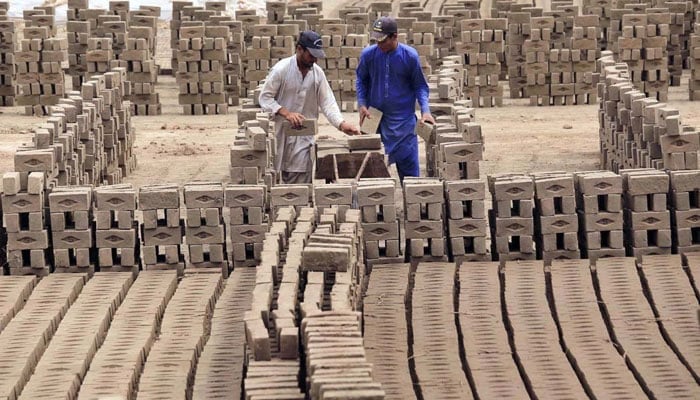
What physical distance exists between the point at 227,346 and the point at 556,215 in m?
3.45

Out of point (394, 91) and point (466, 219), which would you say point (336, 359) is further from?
point (394, 91)

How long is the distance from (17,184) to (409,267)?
3.11 meters

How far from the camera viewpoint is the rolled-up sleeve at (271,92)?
15.5 m

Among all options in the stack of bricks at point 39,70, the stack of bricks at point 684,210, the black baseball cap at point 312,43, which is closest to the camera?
the stack of bricks at point 684,210

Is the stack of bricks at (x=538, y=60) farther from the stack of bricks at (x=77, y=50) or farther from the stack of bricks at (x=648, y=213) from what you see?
the stack of bricks at (x=648, y=213)

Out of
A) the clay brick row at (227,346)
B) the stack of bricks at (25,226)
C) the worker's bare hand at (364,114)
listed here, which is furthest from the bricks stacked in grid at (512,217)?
the stack of bricks at (25,226)

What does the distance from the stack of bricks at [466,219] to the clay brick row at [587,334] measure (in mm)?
634

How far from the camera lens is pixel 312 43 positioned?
15102 mm

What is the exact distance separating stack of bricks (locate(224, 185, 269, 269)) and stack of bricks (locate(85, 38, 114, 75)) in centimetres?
1260

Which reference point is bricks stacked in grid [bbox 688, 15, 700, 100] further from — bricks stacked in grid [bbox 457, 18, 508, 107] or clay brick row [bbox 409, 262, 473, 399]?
clay brick row [bbox 409, 262, 473, 399]

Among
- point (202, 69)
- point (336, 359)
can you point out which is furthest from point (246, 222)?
point (202, 69)

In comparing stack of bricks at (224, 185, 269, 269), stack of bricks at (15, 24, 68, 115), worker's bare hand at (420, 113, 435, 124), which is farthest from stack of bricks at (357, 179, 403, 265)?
stack of bricks at (15, 24, 68, 115)

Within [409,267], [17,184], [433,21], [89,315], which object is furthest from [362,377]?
[433,21]

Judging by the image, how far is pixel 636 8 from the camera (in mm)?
27688
